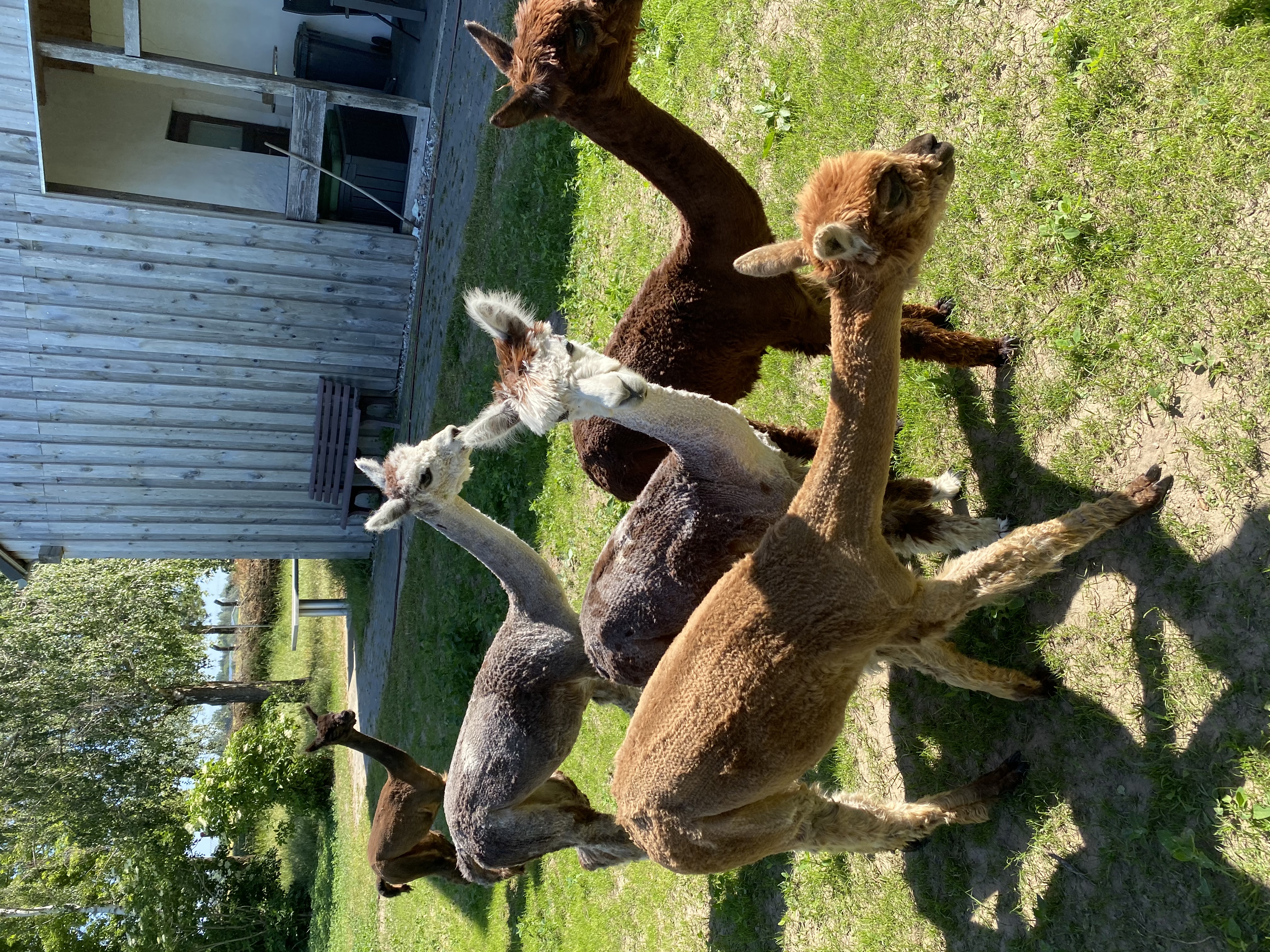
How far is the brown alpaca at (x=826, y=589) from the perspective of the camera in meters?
2.49

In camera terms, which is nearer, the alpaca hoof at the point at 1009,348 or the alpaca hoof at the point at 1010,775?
the alpaca hoof at the point at 1010,775

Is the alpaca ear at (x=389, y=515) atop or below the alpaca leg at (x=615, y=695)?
atop

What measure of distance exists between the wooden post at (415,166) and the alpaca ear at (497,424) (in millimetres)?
7901

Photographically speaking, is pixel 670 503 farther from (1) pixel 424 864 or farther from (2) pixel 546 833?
(1) pixel 424 864

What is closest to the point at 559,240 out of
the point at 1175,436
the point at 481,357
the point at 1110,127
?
the point at 481,357

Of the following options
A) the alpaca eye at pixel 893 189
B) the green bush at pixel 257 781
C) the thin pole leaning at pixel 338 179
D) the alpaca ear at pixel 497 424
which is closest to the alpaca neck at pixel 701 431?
the alpaca ear at pixel 497 424

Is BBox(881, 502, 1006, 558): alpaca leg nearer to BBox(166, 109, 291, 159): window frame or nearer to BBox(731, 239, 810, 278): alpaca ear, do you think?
BBox(731, 239, 810, 278): alpaca ear

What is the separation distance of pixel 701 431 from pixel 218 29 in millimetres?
9669

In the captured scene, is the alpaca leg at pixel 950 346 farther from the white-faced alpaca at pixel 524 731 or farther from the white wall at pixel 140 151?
the white wall at pixel 140 151

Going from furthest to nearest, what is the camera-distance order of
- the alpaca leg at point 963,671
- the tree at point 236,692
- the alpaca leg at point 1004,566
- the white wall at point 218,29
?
the tree at point 236,692
the white wall at point 218,29
the alpaca leg at point 963,671
the alpaca leg at point 1004,566

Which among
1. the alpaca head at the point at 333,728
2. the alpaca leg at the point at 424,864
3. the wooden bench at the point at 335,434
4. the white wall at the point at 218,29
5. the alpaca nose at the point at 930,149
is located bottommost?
the alpaca leg at the point at 424,864

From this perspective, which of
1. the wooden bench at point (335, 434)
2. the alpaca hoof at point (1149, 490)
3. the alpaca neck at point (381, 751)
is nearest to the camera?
the alpaca hoof at point (1149, 490)

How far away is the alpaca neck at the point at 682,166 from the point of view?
3184 mm

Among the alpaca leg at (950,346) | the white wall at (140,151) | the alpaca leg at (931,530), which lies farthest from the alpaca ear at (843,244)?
the white wall at (140,151)
